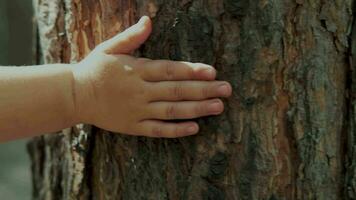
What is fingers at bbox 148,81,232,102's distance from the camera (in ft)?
3.67

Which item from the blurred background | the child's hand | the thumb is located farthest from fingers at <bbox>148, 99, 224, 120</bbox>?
the blurred background

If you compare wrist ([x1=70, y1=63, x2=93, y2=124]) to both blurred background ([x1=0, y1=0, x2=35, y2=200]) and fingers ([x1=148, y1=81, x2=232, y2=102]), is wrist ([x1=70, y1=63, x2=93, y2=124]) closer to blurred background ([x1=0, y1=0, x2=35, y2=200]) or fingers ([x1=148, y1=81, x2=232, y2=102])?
fingers ([x1=148, y1=81, x2=232, y2=102])

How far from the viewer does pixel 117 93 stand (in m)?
1.16

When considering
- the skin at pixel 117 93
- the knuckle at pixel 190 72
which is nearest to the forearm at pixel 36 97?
the skin at pixel 117 93

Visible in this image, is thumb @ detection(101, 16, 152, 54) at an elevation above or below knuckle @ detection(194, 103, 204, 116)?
above

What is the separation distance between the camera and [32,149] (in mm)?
2023

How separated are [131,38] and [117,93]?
0.33ft

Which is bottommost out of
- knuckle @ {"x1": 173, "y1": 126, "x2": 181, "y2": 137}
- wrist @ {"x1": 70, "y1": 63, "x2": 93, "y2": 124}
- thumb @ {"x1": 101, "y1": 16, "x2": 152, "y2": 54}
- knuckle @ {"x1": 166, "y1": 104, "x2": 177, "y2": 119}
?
knuckle @ {"x1": 173, "y1": 126, "x2": 181, "y2": 137}

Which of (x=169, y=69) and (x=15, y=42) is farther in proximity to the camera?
(x=15, y=42)

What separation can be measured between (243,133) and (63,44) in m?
0.46

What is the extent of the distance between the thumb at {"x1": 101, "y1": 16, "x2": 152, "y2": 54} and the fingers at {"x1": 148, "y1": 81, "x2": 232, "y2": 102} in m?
0.08

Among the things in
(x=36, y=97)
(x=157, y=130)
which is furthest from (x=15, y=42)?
(x=157, y=130)

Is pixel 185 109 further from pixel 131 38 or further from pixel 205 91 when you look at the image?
pixel 131 38

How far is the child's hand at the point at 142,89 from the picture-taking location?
113 centimetres
